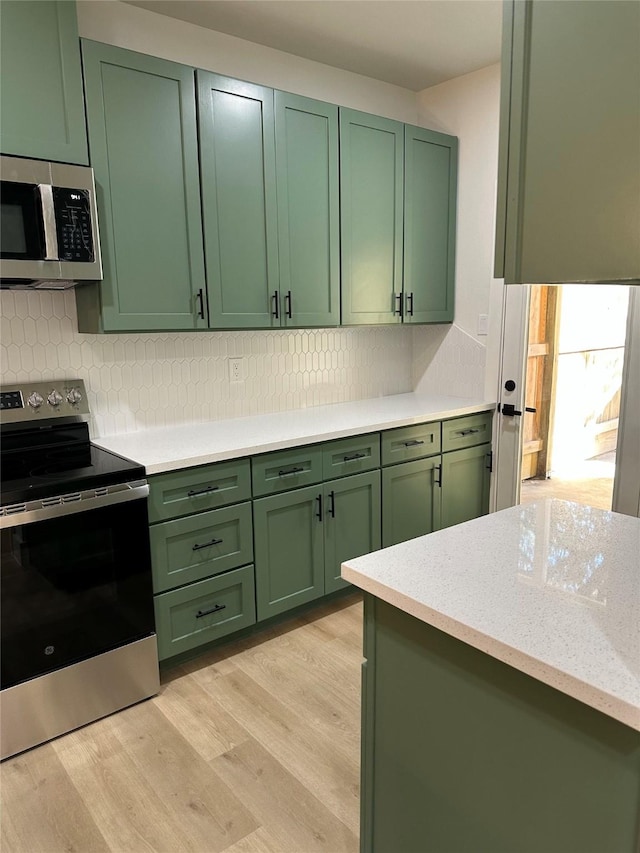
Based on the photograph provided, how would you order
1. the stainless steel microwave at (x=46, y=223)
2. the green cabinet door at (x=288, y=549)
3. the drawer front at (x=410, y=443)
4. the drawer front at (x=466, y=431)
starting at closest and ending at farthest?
the stainless steel microwave at (x=46, y=223)
the green cabinet door at (x=288, y=549)
the drawer front at (x=410, y=443)
the drawer front at (x=466, y=431)

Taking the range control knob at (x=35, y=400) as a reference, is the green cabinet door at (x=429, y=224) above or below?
above

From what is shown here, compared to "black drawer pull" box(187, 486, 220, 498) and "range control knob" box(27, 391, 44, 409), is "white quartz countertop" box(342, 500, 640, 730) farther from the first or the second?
"range control knob" box(27, 391, 44, 409)

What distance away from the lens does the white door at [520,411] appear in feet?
9.26

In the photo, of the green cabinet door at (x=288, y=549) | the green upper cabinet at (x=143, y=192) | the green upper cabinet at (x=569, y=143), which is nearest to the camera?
the green upper cabinet at (x=569, y=143)

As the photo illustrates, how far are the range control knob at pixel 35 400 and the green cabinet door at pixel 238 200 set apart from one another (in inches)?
30.2

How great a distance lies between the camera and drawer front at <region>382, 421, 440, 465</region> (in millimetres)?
3043

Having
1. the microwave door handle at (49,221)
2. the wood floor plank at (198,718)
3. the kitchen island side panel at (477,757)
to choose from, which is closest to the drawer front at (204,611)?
the wood floor plank at (198,718)

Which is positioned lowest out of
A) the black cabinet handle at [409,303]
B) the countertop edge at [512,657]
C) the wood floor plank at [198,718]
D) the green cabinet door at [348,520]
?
the wood floor plank at [198,718]

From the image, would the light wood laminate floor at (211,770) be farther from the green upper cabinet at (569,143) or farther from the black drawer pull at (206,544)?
the green upper cabinet at (569,143)

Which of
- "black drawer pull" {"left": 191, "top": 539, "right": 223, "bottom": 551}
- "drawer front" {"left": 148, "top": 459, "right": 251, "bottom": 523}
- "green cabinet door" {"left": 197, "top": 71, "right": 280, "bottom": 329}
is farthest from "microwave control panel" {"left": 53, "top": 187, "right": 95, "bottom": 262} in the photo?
"black drawer pull" {"left": 191, "top": 539, "right": 223, "bottom": 551}

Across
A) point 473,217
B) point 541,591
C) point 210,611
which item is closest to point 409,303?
point 473,217

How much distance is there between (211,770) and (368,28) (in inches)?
120

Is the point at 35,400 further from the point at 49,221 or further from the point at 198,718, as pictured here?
the point at 198,718

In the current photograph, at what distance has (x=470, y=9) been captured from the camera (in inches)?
103
